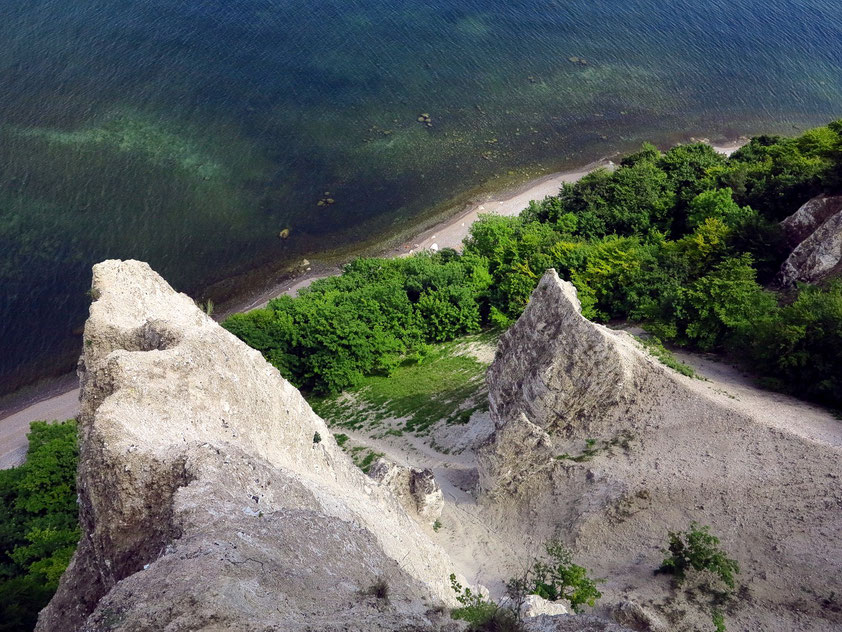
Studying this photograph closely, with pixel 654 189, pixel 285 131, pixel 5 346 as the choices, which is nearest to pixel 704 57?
pixel 654 189

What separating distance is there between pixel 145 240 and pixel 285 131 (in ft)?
70.0

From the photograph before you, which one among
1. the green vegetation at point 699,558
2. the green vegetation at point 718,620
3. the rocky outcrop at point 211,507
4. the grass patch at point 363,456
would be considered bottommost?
the green vegetation at point 718,620

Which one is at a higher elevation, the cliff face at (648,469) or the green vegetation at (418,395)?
the green vegetation at (418,395)

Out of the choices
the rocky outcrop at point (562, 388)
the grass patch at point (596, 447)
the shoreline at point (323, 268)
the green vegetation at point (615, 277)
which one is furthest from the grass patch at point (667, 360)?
the shoreline at point (323, 268)

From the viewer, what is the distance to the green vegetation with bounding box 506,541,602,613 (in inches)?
933

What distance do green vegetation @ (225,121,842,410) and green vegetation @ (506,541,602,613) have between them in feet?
39.7

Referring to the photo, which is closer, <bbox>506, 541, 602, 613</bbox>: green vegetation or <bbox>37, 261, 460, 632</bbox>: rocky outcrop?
<bbox>37, 261, 460, 632</bbox>: rocky outcrop

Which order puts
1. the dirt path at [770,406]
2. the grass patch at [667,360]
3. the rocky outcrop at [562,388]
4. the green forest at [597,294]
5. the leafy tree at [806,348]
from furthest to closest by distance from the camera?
the green forest at [597,294], the grass patch at [667,360], the leafy tree at [806,348], the rocky outcrop at [562,388], the dirt path at [770,406]

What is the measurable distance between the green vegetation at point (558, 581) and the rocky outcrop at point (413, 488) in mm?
4845

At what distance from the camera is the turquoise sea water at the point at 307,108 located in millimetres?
62531

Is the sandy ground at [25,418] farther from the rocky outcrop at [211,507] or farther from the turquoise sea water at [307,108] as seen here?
the rocky outcrop at [211,507]

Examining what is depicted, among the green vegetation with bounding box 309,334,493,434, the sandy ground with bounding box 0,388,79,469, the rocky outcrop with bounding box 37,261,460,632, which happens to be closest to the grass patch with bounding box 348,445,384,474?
the green vegetation with bounding box 309,334,493,434

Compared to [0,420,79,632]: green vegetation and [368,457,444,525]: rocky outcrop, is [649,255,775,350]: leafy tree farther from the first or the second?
[0,420,79,632]: green vegetation

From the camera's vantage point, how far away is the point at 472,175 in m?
71.7
